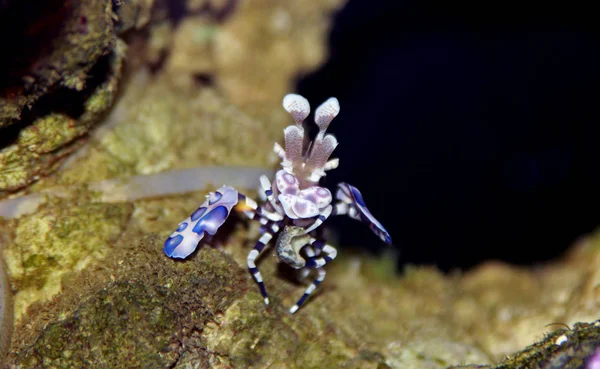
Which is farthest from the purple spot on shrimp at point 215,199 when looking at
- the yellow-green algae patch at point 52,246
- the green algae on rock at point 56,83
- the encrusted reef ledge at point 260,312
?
the green algae on rock at point 56,83

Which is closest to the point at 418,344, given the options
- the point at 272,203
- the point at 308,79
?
the point at 272,203

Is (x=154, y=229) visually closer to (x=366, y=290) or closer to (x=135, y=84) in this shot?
→ (x=135, y=84)

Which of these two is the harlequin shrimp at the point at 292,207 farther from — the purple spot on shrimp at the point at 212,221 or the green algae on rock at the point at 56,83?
the green algae on rock at the point at 56,83

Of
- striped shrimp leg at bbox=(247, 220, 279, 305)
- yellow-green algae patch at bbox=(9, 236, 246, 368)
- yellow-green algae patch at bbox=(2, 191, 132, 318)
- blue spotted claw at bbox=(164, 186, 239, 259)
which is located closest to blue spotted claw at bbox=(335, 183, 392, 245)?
striped shrimp leg at bbox=(247, 220, 279, 305)

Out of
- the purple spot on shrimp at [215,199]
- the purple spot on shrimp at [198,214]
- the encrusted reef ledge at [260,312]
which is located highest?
the purple spot on shrimp at [215,199]

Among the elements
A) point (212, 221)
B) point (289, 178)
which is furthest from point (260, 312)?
point (289, 178)

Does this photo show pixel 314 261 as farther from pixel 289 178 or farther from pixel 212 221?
pixel 212 221

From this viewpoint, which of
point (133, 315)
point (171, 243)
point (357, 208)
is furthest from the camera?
point (357, 208)
